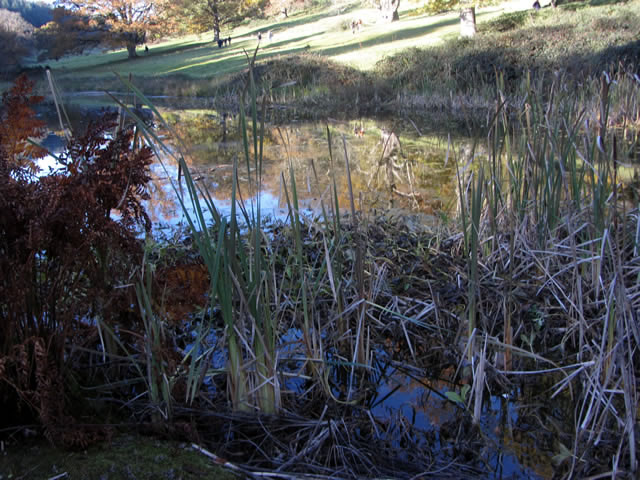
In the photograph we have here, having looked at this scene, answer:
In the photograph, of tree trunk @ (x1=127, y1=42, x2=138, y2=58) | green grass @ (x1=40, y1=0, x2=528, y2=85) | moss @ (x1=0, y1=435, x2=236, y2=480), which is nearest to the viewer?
moss @ (x1=0, y1=435, x2=236, y2=480)

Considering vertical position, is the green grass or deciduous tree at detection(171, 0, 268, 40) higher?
deciduous tree at detection(171, 0, 268, 40)

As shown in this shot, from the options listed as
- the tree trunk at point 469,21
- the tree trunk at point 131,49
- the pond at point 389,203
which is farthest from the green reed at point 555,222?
the tree trunk at point 131,49

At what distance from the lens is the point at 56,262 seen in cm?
165

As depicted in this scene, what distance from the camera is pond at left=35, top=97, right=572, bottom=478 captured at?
1.79m

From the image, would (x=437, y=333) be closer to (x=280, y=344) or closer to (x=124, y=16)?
(x=280, y=344)

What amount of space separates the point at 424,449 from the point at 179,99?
1783 centimetres

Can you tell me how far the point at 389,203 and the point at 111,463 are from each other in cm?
367

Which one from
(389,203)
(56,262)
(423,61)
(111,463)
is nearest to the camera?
(111,463)

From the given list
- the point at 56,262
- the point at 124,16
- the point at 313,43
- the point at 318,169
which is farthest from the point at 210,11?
the point at 56,262

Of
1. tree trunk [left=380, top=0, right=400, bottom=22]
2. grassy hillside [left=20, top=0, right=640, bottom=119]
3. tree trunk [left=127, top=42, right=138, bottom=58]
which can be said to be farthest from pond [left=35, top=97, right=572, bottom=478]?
tree trunk [left=127, top=42, right=138, bottom=58]

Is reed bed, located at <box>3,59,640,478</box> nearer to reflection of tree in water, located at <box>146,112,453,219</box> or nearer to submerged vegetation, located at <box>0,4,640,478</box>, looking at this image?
submerged vegetation, located at <box>0,4,640,478</box>

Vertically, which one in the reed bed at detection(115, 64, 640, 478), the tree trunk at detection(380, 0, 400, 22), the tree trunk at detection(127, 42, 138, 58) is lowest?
the reed bed at detection(115, 64, 640, 478)

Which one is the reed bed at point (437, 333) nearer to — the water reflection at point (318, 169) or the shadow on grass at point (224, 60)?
the water reflection at point (318, 169)

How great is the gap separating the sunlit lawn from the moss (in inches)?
635
